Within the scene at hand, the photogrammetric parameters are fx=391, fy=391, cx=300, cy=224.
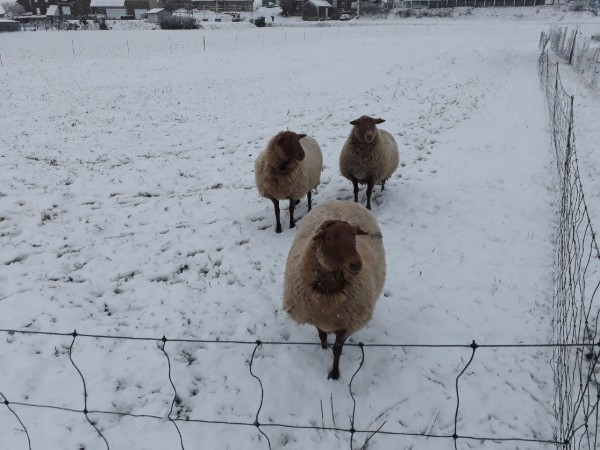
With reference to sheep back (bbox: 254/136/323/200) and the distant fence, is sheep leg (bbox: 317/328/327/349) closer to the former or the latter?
sheep back (bbox: 254/136/323/200)

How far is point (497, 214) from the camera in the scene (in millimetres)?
6984

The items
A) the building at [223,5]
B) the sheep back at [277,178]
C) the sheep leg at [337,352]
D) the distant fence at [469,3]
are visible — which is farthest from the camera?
the building at [223,5]

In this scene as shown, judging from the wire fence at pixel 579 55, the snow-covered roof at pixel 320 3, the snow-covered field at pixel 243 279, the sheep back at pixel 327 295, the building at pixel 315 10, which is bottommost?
the snow-covered field at pixel 243 279

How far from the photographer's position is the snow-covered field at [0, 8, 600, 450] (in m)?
3.66

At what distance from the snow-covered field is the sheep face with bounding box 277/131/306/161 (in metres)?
1.32

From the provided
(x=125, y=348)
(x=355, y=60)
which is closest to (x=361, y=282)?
(x=125, y=348)

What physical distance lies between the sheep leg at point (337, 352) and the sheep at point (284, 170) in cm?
307

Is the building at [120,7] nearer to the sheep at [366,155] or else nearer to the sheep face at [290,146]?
the sheep at [366,155]

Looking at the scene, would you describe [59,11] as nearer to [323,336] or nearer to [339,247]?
[323,336]

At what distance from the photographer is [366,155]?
7.04 meters

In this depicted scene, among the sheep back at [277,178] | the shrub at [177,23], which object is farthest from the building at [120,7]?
the sheep back at [277,178]

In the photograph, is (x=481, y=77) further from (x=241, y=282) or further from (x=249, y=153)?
(x=241, y=282)

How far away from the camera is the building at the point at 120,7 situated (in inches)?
3091

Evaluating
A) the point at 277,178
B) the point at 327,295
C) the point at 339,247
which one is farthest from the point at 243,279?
the point at 339,247
